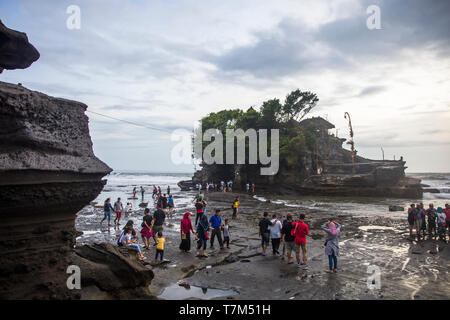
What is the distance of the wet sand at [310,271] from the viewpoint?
6.72 metres

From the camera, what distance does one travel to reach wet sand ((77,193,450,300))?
22.0 ft

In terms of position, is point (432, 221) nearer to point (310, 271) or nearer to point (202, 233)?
point (310, 271)

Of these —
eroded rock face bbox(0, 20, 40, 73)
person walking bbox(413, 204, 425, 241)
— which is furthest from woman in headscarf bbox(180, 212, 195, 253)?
person walking bbox(413, 204, 425, 241)

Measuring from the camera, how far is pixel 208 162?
2008 inches

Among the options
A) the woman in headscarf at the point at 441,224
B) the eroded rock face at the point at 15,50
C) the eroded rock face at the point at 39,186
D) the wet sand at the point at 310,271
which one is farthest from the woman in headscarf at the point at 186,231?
the woman in headscarf at the point at 441,224

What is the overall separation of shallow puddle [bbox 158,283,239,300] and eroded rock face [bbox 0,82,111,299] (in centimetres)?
264

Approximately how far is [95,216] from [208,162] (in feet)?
104

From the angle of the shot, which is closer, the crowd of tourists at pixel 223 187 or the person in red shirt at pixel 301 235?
the person in red shirt at pixel 301 235

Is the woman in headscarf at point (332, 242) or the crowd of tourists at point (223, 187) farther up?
the woman in headscarf at point (332, 242)

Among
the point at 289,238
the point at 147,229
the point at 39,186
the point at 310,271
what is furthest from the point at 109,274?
the point at 289,238

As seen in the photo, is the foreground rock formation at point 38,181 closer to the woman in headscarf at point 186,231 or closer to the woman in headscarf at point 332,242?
the woman in headscarf at point 186,231

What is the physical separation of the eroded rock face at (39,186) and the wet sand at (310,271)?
2880 millimetres
